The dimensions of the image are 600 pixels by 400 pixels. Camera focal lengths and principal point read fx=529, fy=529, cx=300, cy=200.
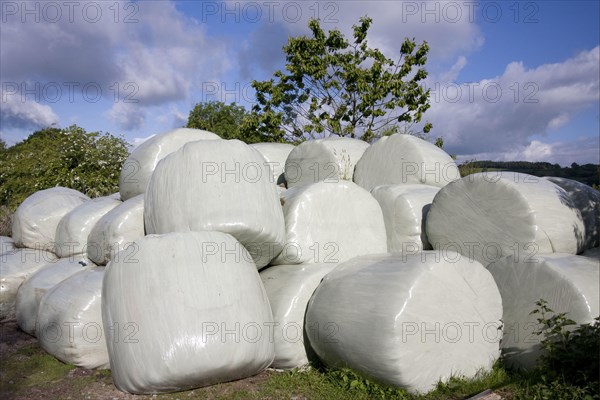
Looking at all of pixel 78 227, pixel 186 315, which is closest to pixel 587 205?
pixel 186 315

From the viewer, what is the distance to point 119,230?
207 inches

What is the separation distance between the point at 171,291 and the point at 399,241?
255cm

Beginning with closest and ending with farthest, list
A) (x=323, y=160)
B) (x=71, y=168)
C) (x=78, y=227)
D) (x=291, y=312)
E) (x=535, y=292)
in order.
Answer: (x=535, y=292) → (x=291, y=312) → (x=78, y=227) → (x=323, y=160) → (x=71, y=168)

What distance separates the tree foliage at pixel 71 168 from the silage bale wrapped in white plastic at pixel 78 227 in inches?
305

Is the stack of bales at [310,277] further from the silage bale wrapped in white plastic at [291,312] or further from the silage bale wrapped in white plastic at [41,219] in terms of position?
the silage bale wrapped in white plastic at [41,219]

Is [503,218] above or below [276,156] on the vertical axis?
below

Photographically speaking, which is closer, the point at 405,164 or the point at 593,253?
the point at 593,253

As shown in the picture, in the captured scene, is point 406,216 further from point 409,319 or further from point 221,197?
point 221,197

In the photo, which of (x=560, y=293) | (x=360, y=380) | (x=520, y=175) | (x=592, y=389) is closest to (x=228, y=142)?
(x=360, y=380)

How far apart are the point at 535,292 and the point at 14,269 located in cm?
607

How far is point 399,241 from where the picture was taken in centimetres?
544

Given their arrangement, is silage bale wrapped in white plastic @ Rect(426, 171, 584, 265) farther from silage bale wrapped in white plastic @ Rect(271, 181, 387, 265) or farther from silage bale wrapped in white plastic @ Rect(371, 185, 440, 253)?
silage bale wrapped in white plastic @ Rect(271, 181, 387, 265)

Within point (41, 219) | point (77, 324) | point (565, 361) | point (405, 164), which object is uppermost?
point (405, 164)

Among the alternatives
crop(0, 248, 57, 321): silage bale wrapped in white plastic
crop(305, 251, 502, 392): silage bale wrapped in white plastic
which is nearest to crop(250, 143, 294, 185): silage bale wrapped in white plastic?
crop(0, 248, 57, 321): silage bale wrapped in white plastic
